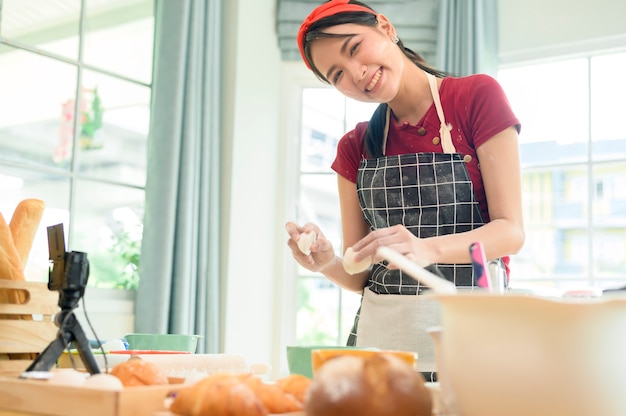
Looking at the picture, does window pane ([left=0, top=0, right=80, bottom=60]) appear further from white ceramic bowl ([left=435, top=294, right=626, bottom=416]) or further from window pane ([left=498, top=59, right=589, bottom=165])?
white ceramic bowl ([left=435, top=294, right=626, bottom=416])

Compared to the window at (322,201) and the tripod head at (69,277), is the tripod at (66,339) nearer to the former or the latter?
the tripod head at (69,277)

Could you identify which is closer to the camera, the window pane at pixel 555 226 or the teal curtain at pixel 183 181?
the teal curtain at pixel 183 181

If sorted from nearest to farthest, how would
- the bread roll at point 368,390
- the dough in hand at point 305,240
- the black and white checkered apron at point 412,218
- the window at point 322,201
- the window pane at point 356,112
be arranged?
the bread roll at point 368,390 < the dough in hand at point 305,240 < the black and white checkered apron at point 412,218 < the window at point 322,201 < the window pane at point 356,112

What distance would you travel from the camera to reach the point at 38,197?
2861 millimetres

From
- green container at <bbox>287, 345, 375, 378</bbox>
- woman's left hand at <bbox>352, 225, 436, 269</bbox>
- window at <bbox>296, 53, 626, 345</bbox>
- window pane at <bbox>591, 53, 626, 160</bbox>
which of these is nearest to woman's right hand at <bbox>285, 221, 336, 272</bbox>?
woman's left hand at <bbox>352, 225, 436, 269</bbox>

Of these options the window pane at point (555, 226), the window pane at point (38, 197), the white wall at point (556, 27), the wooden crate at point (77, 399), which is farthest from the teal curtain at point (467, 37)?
the wooden crate at point (77, 399)

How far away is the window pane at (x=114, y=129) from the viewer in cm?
313

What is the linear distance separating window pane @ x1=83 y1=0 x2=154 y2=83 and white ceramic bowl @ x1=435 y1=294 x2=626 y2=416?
113 inches

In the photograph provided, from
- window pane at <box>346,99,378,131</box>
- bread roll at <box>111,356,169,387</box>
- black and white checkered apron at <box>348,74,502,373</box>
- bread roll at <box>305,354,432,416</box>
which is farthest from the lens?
window pane at <box>346,99,378,131</box>

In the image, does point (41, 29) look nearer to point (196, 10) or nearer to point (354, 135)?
point (196, 10)

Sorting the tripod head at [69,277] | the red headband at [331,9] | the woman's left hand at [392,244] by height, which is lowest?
the tripod head at [69,277]

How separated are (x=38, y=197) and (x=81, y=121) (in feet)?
1.33

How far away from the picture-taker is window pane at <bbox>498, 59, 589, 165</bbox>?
10.8 feet

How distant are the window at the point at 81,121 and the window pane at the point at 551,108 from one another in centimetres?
167
